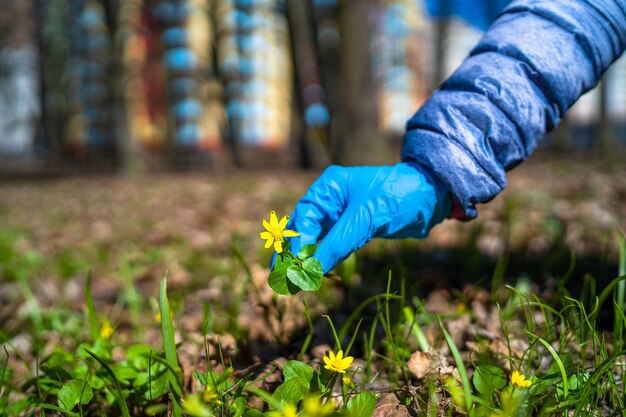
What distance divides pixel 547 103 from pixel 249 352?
3.18 feet

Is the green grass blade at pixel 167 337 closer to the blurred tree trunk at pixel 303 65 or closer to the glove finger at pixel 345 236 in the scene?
the glove finger at pixel 345 236

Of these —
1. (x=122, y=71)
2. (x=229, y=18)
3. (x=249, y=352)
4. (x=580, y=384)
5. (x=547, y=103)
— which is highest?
(x=229, y=18)

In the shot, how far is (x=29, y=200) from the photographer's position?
6336 mm

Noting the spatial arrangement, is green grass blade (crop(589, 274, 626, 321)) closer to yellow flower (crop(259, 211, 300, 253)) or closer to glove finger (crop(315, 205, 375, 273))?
glove finger (crop(315, 205, 375, 273))

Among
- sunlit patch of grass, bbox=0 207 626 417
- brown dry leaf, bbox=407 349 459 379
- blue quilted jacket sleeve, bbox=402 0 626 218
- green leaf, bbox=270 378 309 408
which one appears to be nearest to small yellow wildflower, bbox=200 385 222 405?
sunlit patch of grass, bbox=0 207 626 417

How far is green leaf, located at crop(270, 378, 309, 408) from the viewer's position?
956 millimetres

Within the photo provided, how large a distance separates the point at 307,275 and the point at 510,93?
0.60 meters

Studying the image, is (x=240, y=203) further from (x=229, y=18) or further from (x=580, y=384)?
(x=229, y=18)

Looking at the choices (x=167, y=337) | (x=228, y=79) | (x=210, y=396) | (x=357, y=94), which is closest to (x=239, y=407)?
(x=210, y=396)

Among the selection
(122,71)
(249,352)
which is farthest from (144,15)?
(249,352)

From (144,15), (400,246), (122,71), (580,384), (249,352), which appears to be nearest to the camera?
(580,384)

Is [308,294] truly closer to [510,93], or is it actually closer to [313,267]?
[313,267]

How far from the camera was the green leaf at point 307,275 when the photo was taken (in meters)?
0.90

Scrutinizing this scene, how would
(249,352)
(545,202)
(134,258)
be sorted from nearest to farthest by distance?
(249,352), (134,258), (545,202)
